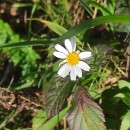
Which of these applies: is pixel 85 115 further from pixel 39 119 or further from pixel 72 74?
pixel 39 119

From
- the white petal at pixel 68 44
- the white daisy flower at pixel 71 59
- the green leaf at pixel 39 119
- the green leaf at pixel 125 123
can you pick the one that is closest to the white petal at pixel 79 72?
the white daisy flower at pixel 71 59

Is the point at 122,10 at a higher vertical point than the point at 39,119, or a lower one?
higher

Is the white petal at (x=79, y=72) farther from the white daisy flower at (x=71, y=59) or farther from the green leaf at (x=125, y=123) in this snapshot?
the green leaf at (x=125, y=123)

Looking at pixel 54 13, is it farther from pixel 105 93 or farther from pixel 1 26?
pixel 105 93

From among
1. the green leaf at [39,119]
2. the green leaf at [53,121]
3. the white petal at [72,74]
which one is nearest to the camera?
the white petal at [72,74]

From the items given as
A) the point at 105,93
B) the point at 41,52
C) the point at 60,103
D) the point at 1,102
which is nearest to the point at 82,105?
the point at 60,103

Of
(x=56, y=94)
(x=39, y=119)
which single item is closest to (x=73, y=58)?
(x=56, y=94)
